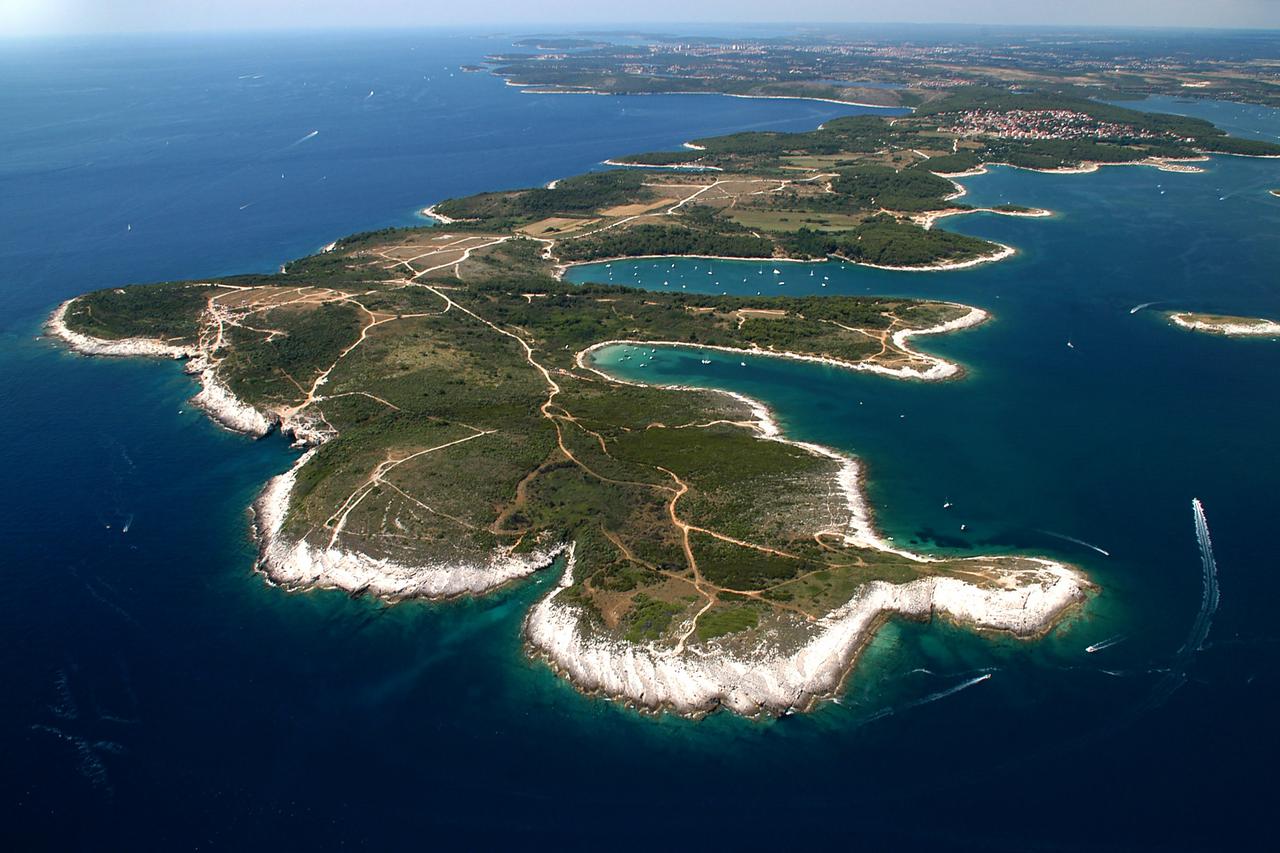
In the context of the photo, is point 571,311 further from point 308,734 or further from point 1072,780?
point 1072,780

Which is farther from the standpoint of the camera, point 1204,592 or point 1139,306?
point 1139,306

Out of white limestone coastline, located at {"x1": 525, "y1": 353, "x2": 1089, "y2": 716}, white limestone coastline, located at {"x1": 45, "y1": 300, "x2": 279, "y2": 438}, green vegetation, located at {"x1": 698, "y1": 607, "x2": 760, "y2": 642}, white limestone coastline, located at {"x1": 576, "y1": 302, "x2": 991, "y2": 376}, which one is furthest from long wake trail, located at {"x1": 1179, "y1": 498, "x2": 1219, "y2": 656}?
white limestone coastline, located at {"x1": 45, "y1": 300, "x2": 279, "y2": 438}

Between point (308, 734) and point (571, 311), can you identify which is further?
point (571, 311)

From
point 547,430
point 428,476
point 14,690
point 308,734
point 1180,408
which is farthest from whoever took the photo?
point 1180,408

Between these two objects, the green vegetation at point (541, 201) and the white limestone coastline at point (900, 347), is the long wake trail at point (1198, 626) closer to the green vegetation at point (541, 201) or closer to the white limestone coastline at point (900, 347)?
the white limestone coastline at point (900, 347)

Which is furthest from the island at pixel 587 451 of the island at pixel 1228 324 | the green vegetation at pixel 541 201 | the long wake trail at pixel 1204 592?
the island at pixel 1228 324

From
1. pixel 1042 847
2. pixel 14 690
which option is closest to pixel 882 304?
pixel 1042 847

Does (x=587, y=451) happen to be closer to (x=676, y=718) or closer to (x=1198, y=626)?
(x=676, y=718)

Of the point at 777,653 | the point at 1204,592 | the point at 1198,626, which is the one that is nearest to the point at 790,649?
the point at 777,653
